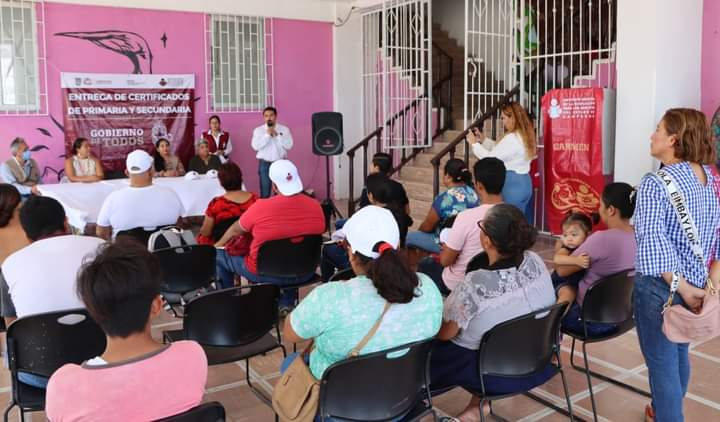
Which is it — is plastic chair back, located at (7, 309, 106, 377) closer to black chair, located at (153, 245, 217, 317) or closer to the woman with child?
black chair, located at (153, 245, 217, 317)

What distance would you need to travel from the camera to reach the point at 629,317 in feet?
9.75

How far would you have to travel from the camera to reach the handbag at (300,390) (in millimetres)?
2037

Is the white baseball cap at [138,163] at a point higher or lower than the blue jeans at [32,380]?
higher

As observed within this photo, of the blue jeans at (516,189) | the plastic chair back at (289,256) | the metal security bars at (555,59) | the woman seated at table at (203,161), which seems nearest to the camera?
the plastic chair back at (289,256)

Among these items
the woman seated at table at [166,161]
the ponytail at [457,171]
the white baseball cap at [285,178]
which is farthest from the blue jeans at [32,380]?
the woman seated at table at [166,161]

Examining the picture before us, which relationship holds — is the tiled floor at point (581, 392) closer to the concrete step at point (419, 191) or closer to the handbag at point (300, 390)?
the handbag at point (300, 390)

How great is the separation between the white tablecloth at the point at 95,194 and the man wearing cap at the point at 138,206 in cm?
173

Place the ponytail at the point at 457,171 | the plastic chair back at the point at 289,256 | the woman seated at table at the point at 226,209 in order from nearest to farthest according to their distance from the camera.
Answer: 1. the plastic chair back at the point at 289,256
2. the ponytail at the point at 457,171
3. the woman seated at table at the point at 226,209

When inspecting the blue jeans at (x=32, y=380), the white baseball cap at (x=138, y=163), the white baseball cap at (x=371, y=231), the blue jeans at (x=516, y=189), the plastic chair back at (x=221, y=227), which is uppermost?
the white baseball cap at (x=138, y=163)

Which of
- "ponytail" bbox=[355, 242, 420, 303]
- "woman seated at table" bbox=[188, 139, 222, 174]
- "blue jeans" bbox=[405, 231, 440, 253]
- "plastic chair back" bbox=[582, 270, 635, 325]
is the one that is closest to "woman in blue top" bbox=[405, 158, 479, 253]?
"blue jeans" bbox=[405, 231, 440, 253]

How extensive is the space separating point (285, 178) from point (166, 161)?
4709 millimetres

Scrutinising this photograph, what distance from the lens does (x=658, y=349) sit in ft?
7.73

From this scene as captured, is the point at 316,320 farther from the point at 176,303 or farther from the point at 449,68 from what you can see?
the point at 449,68

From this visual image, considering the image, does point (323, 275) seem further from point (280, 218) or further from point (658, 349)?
point (658, 349)
